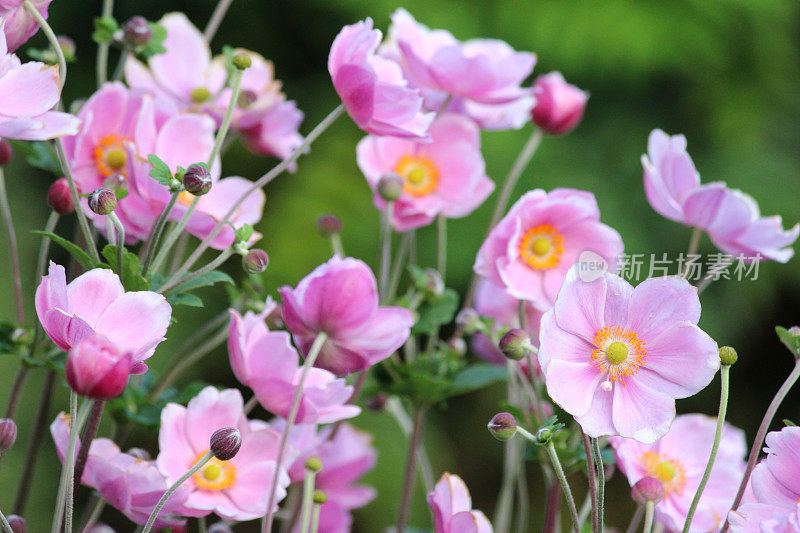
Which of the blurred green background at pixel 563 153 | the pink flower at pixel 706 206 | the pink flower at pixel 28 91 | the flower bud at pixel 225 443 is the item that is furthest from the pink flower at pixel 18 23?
the blurred green background at pixel 563 153

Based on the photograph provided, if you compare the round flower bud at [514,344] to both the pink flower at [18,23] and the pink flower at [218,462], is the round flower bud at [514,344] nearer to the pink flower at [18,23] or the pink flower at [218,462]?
the pink flower at [218,462]

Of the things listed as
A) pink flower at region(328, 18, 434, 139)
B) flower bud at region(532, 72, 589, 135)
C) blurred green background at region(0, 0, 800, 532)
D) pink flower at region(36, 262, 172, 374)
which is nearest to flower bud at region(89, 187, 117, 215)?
pink flower at region(36, 262, 172, 374)

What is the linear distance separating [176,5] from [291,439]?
152 cm

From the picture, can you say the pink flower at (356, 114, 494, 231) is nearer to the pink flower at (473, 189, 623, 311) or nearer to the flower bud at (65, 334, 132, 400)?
the pink flower at (473, 189, 623, 311)

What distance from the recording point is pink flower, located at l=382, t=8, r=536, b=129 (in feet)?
1.78

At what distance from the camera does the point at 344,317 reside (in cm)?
41

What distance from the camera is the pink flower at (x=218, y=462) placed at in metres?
0.42

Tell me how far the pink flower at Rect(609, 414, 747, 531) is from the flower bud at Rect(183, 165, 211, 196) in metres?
0.24

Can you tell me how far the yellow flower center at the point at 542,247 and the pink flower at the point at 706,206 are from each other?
0.06 meters

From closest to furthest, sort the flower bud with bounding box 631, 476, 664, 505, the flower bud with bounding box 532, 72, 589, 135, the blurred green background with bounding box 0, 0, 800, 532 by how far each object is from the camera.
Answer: the flower bud with bounding box 631, 476, 664, 505 → the flower bud with bounding box 532, 72, 589, 135 → the blurred green background with bounding box 0, 0, 800, 532

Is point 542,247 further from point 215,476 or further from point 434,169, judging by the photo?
point 215,476

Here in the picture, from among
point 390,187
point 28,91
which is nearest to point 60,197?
point 28,91

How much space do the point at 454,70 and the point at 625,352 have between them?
233 mm

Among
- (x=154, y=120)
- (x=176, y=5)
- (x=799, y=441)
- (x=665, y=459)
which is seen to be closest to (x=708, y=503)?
(x=665, y=459)
